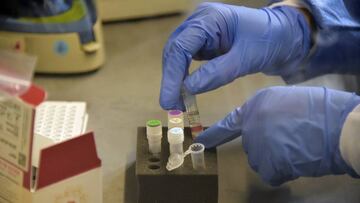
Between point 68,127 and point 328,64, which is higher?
point 328,64

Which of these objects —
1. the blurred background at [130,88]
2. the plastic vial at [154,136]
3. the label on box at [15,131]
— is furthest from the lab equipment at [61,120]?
the label on box at [15,131]

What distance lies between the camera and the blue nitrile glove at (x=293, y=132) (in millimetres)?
726

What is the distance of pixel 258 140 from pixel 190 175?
0.37ft

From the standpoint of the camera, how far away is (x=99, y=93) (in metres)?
1.08

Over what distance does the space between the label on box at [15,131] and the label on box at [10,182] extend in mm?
11

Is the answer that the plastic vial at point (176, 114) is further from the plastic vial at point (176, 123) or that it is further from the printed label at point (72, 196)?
the printed label at point (72, 196)

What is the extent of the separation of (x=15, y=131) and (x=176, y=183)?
0.23 meters

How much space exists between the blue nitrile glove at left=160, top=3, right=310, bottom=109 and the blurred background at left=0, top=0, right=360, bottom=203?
4 cm

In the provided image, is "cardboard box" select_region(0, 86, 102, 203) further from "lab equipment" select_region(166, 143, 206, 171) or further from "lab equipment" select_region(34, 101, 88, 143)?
"lab equipment" select_region(34, 101, 88, 143)

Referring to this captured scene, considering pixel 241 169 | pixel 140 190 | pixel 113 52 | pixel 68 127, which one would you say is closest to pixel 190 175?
pixel 140 190

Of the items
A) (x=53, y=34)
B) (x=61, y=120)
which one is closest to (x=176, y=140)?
(x=61, y=120)

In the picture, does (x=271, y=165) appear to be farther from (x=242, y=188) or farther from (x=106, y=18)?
(x=106, y=18)

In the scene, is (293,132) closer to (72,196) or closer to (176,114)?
(176,114)

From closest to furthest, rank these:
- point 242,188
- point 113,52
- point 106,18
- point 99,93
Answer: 1. point 242,188
2. point 99,93
3. point 113,52
4. point 106,18
